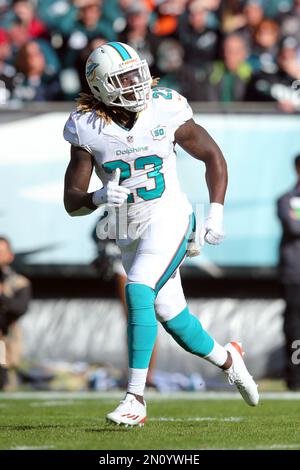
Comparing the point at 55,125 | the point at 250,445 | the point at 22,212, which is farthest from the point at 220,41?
the point at 250,445

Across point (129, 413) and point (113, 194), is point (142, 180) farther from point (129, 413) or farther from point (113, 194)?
point (129, 413)

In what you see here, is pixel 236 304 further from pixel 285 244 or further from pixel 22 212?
pixel 22 212

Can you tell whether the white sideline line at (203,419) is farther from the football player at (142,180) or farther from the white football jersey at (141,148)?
the white football jersey at (141,148)

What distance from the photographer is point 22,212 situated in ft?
31.3

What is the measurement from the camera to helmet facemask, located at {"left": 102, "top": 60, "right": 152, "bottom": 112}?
510 cm

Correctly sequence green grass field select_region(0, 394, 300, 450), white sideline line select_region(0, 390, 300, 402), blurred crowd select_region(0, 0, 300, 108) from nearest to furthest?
green grass field select_region(0, 394, 300, 450), white sideline line select_region(0, 390, 300, 402), blurred crowd select_region(0, 0, 300, 108)

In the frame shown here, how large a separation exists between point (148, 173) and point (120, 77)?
47 cm

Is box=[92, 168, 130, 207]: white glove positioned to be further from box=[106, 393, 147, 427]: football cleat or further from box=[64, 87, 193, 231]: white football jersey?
box=[106, 393, 147, 427]: football cleat

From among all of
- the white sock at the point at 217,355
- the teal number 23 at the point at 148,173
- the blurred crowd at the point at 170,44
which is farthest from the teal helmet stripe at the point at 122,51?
the blurred crowd at the point at 170,44

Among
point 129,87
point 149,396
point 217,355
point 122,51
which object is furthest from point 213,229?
point 149,396

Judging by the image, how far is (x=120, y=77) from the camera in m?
5.09

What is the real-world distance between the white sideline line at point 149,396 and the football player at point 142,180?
2714 millimetres

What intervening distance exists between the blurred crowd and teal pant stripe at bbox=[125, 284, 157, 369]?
15.3 ft

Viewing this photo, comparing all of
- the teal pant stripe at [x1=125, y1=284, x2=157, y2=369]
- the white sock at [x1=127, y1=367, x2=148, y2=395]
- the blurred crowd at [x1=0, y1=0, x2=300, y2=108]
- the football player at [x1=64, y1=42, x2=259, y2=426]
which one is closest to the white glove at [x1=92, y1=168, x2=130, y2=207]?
the football player at [x1=64, y1=42, x2=259, y2=426]
